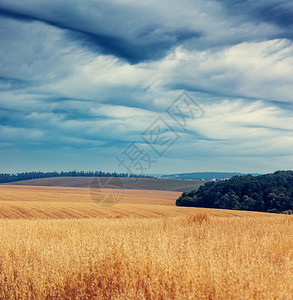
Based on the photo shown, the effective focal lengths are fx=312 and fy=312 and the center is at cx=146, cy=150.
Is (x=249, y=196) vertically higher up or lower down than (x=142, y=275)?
lower down

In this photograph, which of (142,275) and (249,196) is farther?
(249,196)

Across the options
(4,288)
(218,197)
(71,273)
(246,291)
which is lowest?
(218,197)

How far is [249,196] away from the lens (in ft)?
206

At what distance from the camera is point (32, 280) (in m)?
5.78

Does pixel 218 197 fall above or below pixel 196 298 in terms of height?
below

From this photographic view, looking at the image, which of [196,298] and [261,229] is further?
[261,229]

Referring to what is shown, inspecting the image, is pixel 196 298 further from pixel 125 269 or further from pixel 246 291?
pixel 125 269

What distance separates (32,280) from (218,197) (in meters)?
62.7

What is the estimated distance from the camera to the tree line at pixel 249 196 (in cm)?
5738

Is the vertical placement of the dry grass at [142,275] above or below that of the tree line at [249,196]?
above

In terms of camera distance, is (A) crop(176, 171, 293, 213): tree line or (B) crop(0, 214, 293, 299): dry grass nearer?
(B) crop(0, 214, 293, 299): dry grass

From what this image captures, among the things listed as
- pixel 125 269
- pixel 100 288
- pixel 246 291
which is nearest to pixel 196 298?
pixel 246 291

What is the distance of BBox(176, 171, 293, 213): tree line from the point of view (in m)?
57.4

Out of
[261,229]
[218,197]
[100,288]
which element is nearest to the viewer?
[100,288]
